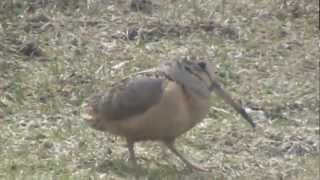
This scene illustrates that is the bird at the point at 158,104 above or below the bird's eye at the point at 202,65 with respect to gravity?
below

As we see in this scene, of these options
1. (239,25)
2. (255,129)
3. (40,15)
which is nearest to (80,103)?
(255,129)

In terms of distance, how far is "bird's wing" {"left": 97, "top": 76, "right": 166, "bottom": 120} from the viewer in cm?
657

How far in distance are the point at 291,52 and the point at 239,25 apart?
684mm

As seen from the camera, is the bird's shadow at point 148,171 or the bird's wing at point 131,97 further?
the bird's shadow at point 148,171

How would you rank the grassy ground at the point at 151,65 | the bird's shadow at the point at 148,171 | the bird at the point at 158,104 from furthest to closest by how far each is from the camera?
1. the grassy ground at the point at 151,65
2. the bird's shadow at the point at 148,171
3. the bird at the point at 158,104

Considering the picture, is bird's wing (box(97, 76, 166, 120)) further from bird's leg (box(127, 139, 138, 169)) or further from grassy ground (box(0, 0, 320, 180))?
grassy ground (box(0, 0, 320, 180))

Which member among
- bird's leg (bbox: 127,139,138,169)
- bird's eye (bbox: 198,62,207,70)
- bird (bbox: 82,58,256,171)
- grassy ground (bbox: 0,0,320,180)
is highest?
bird's eye (bbox: 198,62,207,70)

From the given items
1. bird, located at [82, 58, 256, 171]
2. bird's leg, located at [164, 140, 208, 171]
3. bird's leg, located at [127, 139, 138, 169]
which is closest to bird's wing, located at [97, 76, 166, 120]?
bird, located at [82, 58, 256, 171]

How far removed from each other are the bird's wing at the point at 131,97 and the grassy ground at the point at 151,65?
0.40m

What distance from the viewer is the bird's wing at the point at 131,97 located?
259 inches

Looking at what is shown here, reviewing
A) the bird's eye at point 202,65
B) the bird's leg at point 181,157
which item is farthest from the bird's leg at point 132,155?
the bird's eye at point 202,65

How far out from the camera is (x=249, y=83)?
9.20m

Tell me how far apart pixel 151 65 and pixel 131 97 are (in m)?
2.57

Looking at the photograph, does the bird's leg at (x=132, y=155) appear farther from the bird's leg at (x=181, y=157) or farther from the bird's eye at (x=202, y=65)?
the bird's eye at (x=202, y=65)
